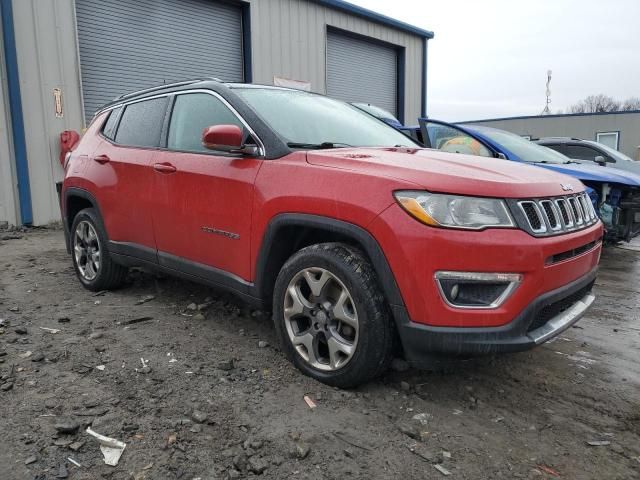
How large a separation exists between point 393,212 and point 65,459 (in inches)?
68.6

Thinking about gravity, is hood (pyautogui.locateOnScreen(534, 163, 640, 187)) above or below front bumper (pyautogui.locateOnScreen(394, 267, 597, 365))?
above

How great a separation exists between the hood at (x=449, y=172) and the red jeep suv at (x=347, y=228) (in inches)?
0.4

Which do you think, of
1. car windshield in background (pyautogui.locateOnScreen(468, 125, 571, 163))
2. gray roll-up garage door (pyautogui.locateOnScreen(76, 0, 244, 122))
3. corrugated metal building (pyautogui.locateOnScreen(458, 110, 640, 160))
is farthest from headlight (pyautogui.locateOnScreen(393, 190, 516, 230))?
corrugated metal building (pyautogui.locateOnScreen(458, 110, 640, 160))

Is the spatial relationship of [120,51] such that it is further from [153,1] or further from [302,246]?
[302,246]

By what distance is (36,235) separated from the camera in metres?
7.72

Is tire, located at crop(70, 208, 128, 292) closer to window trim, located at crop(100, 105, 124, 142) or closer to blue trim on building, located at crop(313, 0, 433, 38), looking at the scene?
window trim, located at crop(100, 105, 124, 142)

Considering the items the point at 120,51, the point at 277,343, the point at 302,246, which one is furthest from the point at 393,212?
the point at 120,51

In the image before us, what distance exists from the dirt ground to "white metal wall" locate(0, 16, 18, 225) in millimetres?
4885

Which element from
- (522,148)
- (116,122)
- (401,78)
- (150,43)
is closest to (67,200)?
(116,122)

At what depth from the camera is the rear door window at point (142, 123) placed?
393 centimetres

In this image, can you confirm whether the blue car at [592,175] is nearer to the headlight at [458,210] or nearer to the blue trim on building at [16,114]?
the headlight at [458,210]

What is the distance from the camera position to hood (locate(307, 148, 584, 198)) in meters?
2.41

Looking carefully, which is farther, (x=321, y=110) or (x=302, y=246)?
(x=321, y=110)

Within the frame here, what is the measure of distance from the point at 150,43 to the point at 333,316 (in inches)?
356
